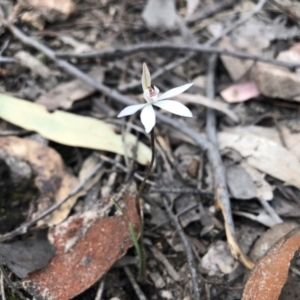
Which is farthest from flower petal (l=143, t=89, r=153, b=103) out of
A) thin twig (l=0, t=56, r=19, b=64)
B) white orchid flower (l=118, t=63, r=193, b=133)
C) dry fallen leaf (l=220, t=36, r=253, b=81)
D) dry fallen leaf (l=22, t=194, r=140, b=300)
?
thin twig (l=0, t=56, r=19, b=64)

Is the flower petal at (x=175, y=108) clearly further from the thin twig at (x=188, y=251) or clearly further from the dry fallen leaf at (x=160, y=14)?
the dry fallen leaf at (x=160, y=14)

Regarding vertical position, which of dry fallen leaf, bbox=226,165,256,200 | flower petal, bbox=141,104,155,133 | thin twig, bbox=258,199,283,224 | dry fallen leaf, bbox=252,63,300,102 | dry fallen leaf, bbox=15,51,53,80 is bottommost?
thin twig, bbox=258,199,283,224

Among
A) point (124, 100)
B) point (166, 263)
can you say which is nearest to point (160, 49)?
point (124, 100)

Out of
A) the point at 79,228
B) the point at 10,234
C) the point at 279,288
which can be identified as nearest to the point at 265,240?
the point at 279,288

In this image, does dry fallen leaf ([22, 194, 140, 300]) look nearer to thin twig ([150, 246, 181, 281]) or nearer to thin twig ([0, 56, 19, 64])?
thin twig ([150, 246, 181, 281])

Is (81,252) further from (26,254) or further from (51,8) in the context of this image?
(51,8)
